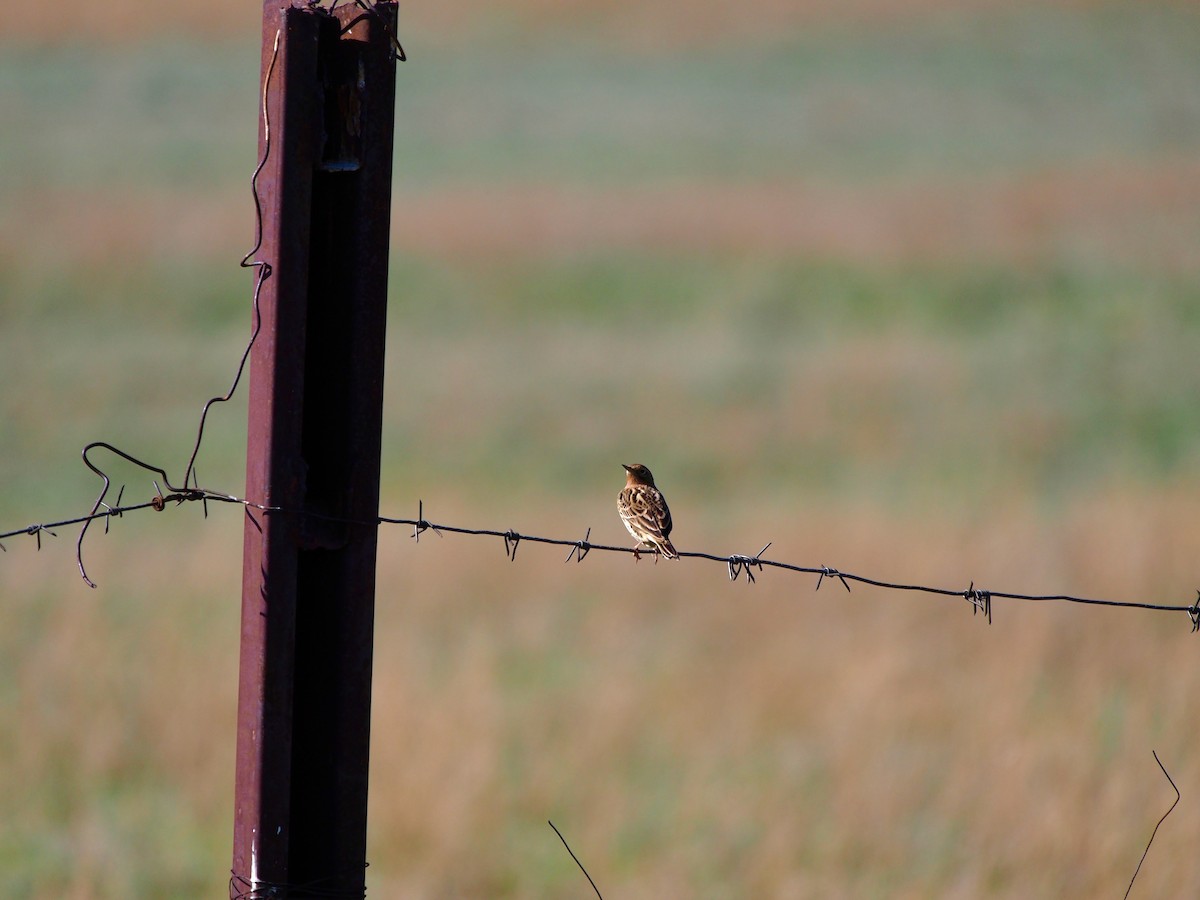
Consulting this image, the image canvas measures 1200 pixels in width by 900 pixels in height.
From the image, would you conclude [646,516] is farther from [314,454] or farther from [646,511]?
[314,454]

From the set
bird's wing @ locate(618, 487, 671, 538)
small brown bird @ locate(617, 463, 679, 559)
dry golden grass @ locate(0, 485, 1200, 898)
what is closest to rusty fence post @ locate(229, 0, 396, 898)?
small brown bird @ locate(617, 463, 679, 559)

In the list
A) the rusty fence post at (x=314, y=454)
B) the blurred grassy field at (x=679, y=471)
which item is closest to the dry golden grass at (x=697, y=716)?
the blurred grassy field at (x=679, y=471)

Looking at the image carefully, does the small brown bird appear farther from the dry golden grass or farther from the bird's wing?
the dry golden grass

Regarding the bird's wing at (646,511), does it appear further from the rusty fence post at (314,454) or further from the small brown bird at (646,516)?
the rusty fence post at (314,454)

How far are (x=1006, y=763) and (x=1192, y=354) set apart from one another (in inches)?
710

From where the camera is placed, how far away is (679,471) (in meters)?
21.9

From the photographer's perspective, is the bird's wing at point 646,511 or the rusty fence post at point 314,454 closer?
the rusty fence post at point 314,454

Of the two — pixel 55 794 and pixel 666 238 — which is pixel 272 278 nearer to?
pixel 55 794

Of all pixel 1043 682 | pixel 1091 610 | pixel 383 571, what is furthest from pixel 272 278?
pixel 383 571

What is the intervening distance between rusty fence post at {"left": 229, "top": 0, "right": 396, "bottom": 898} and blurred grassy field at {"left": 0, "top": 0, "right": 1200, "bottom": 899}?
19.7 feet

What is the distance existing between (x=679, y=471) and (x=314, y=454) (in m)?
17.8

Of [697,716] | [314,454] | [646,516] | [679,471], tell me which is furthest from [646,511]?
[679,471]

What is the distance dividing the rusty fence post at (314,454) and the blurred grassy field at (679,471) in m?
5.99

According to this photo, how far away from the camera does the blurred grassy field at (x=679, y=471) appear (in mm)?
10688
